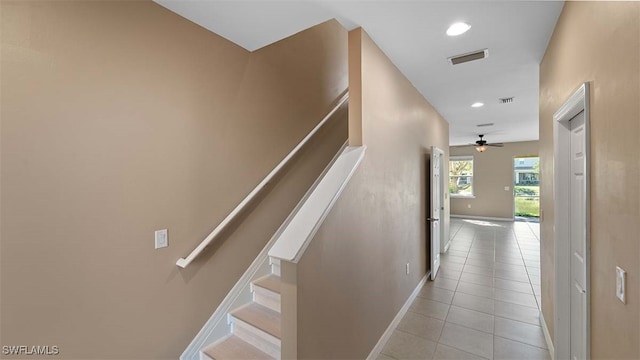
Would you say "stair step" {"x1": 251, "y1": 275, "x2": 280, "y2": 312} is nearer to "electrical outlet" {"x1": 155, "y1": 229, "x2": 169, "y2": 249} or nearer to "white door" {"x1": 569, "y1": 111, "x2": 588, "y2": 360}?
"electrical outlet" {"x1": 155, "y1": 229, "x2": 169, "y2": 249}

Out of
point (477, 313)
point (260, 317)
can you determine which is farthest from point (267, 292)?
point (477, 313)

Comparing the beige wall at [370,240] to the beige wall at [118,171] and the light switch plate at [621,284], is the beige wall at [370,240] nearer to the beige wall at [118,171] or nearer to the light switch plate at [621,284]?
the beige wall at [118,171]

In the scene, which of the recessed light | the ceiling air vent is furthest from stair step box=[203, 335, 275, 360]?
the ceiling air vent

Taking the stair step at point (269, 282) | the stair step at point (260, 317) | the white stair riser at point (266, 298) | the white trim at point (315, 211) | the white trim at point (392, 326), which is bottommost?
the white trim at point (392, 326)

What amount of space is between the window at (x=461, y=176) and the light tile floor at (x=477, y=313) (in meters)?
4.82

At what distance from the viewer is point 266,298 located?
223cm

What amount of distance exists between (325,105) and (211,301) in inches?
103

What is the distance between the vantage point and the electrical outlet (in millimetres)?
1758

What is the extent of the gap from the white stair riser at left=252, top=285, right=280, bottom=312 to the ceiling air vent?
2.75 meters

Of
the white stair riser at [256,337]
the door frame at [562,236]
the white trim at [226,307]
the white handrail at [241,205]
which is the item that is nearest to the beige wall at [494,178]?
the door frame at [562,236]

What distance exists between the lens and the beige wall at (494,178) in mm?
8844

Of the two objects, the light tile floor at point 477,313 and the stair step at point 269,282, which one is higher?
the stair step at point 269,282

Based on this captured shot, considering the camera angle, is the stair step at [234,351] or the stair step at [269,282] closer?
the stair step at [234,351]

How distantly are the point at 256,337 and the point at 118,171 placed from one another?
1514 millimetres
